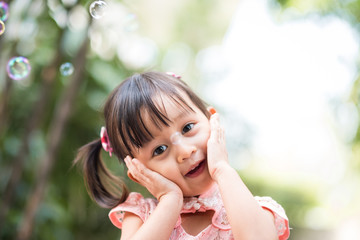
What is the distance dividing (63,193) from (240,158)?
411 cm

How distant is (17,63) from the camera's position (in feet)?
9.18

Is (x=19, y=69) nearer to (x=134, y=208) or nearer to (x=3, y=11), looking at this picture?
(x=3, y=11)

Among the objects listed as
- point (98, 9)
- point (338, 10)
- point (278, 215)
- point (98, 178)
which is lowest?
point (98, 178)

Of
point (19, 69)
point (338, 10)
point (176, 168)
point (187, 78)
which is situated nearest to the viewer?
point (176, 168)

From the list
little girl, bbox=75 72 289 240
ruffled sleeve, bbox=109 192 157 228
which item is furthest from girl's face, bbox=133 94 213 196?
ruffled sleeve, bbox=109 192 157 228

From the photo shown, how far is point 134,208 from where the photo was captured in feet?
5.34

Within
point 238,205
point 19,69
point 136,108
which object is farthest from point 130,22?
point 238,205

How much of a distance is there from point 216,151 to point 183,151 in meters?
0.12

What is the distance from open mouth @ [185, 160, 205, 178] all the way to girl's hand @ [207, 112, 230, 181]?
6cm

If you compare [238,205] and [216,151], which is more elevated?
[216,151]

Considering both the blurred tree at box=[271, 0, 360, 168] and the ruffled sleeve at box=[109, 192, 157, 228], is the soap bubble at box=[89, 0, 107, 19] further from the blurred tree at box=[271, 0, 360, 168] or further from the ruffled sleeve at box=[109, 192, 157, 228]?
the blurred tree at box=[271, 0, 360, 168]

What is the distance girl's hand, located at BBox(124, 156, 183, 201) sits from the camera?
1.51m

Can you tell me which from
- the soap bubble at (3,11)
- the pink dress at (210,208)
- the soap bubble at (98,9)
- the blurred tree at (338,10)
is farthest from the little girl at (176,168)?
the blurred tree at (338,10)

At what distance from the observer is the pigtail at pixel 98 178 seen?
1865 mm
